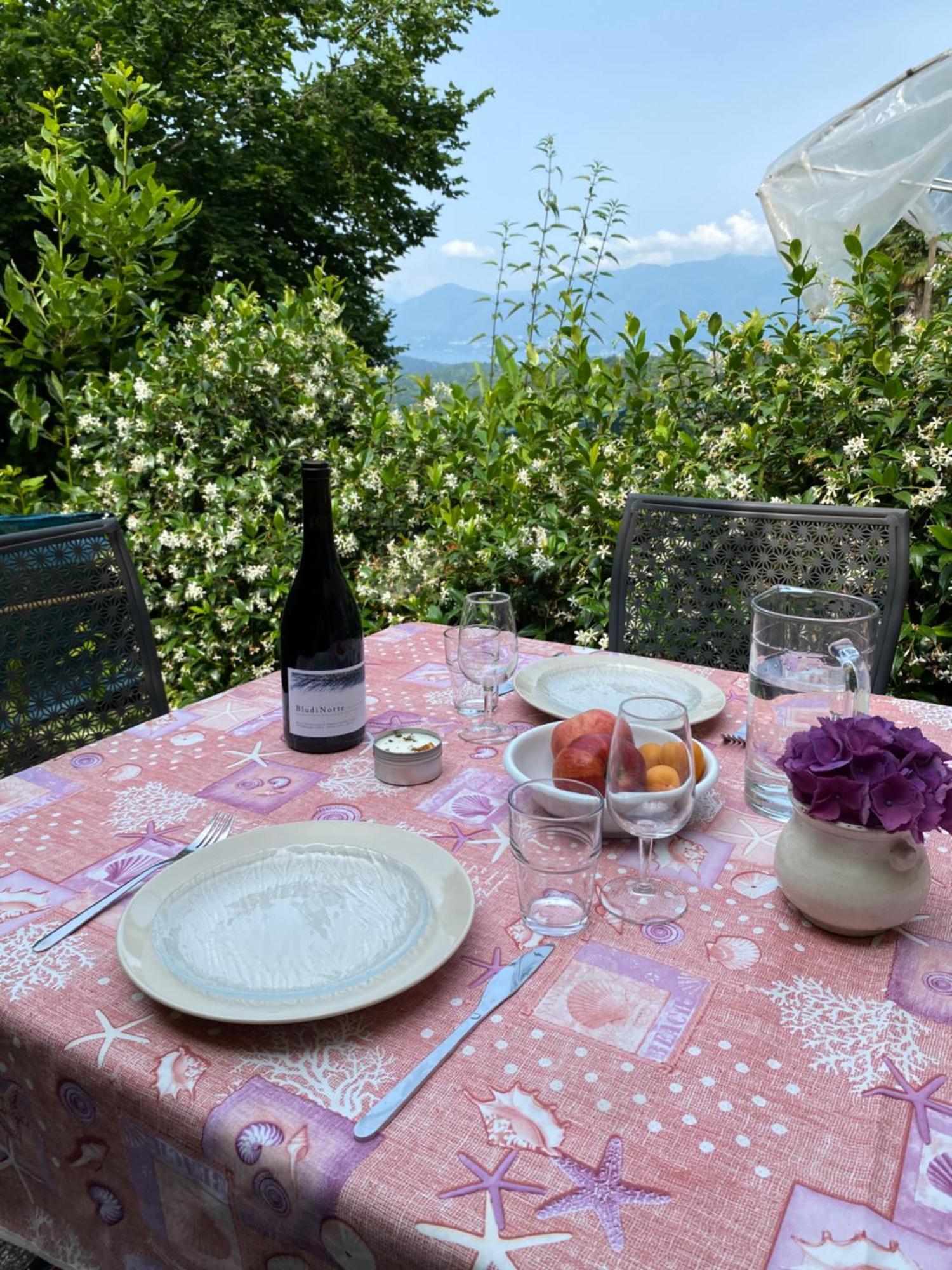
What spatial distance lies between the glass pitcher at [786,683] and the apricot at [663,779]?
197 mm

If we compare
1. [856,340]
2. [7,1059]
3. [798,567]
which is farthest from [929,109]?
[7,1059]

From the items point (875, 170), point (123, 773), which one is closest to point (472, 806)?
point (123, 773)

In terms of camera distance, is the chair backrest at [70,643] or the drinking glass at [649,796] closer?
the drinking glass at [649,796]

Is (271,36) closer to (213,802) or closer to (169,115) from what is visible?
(169,115)

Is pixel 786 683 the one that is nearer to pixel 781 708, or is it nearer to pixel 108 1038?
pixel 781 708

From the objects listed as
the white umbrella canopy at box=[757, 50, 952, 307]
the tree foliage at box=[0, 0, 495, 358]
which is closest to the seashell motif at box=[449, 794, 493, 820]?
the white umbrella canopy at box=[757, 50, 952, 307]

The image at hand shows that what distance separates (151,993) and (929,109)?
3486mm

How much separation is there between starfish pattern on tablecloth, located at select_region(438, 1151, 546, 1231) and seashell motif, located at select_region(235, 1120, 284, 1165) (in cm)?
11

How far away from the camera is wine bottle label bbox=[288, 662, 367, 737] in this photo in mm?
1103

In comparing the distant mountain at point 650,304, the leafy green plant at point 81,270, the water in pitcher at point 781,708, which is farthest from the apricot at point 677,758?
the leafy green plant at point 81,270

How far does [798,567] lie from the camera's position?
1663 millimetres

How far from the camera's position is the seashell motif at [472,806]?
96 centimetres

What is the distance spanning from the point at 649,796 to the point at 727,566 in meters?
1.06

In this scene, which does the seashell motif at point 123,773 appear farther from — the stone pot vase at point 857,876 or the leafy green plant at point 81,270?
the leafy green plant at point 81,270
